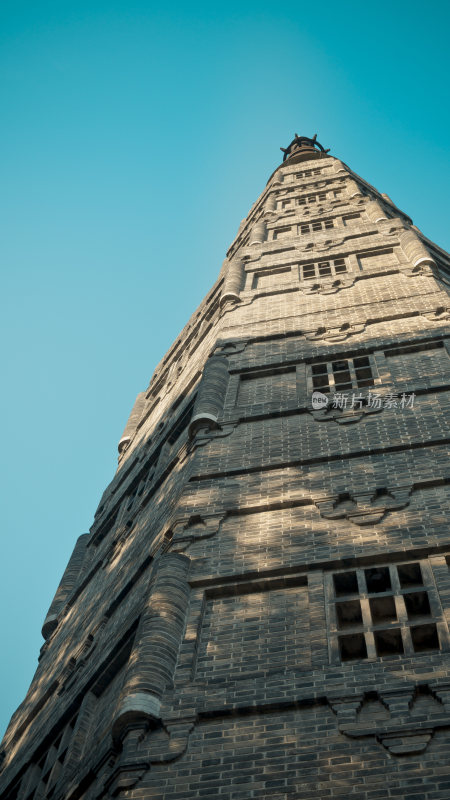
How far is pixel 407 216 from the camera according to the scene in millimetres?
30719

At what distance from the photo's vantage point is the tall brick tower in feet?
25.0

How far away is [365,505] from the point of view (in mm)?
10781

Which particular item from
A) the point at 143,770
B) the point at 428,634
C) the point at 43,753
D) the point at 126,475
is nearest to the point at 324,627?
the point at 428,634

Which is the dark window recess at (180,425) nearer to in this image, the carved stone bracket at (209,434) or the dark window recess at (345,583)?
the carved stone bracket at (209,434)

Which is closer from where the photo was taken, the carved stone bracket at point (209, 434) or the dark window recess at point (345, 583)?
the dark window recess at point (345, 583)

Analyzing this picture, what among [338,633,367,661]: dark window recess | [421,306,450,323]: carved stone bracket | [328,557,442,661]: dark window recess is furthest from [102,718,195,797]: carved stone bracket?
[421,306,450,323]: carved stone bracket

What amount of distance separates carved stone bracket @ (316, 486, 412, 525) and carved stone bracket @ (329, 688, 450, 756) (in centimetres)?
289

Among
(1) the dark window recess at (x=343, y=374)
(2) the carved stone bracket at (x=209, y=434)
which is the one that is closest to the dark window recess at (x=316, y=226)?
(1) the dark window recess at (x=343, y=374)

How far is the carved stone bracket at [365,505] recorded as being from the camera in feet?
34.7

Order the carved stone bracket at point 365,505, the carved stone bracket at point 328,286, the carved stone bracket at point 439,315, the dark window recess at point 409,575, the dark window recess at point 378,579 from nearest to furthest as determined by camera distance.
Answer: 1. the dark window recess at point 409,575
2. the dark window recess at point 378,579
3. the carved stone bracket at point 365,505
4. the carved stone bracket at point 439,315
5. the carved stone bracket at point 328,286

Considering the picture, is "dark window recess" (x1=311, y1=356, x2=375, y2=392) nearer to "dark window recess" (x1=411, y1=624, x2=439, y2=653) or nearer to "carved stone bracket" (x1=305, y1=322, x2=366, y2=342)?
"carved stone bracket" (x1=305, y1=322, x2=366, y2=342)

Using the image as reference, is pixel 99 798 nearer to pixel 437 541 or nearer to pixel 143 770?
pixel 143 770

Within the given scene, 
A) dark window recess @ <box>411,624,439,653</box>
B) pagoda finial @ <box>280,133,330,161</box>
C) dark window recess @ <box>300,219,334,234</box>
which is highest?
pagoda finial @ <box>280,133,330,161</box>

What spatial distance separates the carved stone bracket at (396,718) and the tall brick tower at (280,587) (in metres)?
0.02
